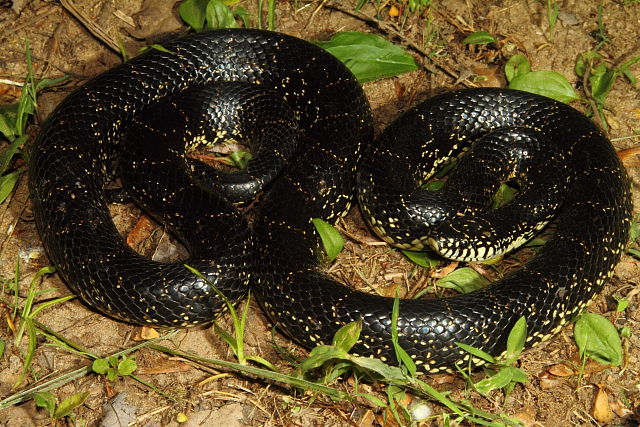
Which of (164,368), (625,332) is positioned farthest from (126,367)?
(625,332)

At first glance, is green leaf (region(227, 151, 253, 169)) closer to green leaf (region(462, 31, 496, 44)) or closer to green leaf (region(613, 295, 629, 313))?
green leaf (region(462, 31, 496, 44))

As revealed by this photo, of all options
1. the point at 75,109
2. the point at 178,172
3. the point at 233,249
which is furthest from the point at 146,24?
the point at 233,249

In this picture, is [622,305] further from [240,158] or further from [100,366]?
[100,366]

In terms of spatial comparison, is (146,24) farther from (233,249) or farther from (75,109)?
(233,249)

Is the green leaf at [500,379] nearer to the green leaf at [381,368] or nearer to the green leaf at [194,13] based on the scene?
the green leaf at [381,368]

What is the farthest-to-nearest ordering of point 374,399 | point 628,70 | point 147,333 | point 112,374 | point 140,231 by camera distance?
point 628,70
point 140,231
point 147,333
point 112,374
point 374,399

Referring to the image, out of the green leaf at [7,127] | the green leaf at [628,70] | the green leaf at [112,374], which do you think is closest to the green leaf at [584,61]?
the green leaf at [628,70]

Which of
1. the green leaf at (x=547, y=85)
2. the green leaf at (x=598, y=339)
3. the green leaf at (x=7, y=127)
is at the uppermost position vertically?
the green leaf at (x=547, y=85)
